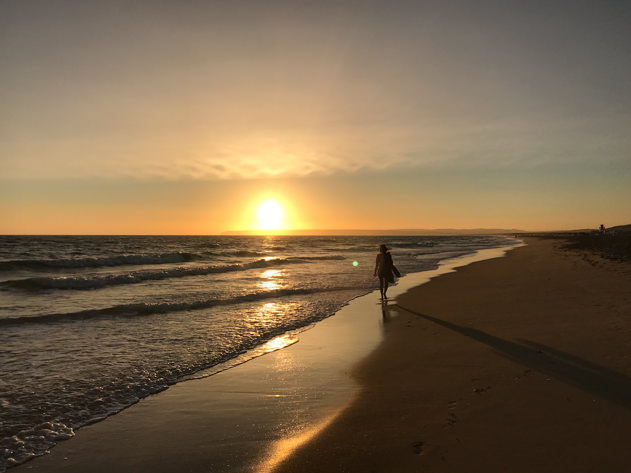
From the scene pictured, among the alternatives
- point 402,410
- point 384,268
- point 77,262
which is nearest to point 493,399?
point 402,410

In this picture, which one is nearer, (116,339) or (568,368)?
(568,368)

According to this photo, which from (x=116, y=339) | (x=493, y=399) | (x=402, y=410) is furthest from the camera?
(x=116, y=339)

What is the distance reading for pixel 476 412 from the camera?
522 cm

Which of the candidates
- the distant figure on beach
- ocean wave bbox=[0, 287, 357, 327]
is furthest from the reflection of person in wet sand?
ocean wave bbox=[0, 287, 357, 327]

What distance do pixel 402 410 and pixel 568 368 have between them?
3.20 metres

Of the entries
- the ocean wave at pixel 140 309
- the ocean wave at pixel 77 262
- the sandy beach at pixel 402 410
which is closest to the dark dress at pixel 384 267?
the ocean wave at pixel 140 309

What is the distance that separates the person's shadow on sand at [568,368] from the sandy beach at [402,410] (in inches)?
0.9

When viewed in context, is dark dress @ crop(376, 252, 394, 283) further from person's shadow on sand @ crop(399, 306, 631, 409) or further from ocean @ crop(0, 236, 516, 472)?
person's shadow on sand @ crop(399, 306, 631, 409)

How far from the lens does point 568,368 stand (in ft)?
21.9

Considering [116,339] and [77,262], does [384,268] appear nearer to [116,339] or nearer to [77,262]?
[116,339]

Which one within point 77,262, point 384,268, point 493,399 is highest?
point 384,268

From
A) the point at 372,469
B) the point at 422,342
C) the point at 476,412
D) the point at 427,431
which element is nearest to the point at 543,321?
the point at 422,342

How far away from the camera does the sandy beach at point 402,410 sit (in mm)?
4254

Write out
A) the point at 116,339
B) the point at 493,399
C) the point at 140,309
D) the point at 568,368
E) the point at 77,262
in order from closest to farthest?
the point at 493,399
the point at 568,368
the point at 116,339
the point at 140,309
the point at 77,262
